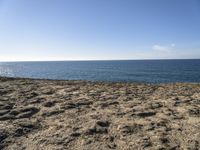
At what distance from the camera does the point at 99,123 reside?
8.18m

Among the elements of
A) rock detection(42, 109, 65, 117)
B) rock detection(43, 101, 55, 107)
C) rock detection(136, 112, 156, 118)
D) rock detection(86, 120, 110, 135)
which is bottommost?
rock detection(86, 120, 110, 135)

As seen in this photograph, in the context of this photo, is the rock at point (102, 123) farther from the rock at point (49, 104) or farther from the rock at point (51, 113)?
the rock at point (49, 104)

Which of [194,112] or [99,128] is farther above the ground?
[194,112]

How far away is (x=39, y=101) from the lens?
38.0 feet

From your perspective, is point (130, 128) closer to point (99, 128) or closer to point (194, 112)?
point (99, 128)

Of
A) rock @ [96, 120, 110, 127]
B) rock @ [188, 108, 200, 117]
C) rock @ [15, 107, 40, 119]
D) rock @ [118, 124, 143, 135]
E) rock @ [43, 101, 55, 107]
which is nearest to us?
rock @ [118, 124, 143, 135]

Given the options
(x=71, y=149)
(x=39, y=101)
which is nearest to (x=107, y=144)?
(x=71, y=149)

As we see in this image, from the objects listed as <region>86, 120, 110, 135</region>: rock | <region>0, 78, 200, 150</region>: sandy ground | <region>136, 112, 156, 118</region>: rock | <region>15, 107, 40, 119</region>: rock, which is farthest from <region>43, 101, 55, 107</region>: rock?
<region>136, 112, 156, 118</region>: rock

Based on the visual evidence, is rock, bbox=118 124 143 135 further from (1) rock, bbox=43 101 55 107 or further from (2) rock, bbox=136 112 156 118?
(1) rock, bbox=43 101 55 107

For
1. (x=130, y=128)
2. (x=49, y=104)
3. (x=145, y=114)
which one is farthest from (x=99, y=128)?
(x=49, y=104)

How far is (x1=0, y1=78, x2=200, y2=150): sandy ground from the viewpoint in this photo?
6586 mm

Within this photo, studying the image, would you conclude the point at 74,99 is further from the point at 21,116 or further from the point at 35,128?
the point at 35,128

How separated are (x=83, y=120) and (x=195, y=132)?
362 cm

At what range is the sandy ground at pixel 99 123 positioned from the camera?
21.6ft
